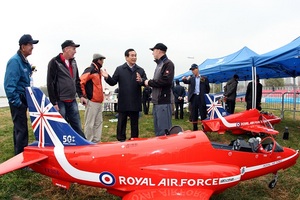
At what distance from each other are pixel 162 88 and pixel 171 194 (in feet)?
7.67

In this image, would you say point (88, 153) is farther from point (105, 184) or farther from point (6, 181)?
point (6, 181)

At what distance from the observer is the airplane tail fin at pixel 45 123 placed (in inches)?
120

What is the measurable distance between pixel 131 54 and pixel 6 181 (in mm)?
3091

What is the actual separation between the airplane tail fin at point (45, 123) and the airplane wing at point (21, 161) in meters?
0.17

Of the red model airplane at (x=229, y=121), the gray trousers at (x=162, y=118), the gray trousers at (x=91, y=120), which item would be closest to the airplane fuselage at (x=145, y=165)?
the gray trousers at (x=162, y=118)

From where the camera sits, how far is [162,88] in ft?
15.1

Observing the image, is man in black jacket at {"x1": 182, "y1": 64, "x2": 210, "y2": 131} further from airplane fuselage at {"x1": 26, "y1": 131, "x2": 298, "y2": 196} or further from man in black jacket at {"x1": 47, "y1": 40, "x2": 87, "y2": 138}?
airplane fuselage at {"x1": 26, "y1": 131, "x2": 298, "y2": 196}

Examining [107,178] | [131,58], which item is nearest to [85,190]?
[107,178]

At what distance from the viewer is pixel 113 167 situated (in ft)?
9.14

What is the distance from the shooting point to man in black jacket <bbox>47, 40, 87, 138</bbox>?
454cm

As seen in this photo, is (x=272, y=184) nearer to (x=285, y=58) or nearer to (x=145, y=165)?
(x=145, y=165)

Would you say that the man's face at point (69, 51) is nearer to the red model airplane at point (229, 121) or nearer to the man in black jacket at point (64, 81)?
the man in black jacket at point (64, 81)

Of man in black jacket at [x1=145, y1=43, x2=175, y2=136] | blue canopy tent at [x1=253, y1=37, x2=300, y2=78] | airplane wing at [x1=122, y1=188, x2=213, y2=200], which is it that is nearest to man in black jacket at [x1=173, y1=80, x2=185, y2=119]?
blue canopy tent at [x1=253, y1=37, x2=300, y2=78]

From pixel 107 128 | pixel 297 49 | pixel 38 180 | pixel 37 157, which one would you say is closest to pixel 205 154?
pixel 37 157
